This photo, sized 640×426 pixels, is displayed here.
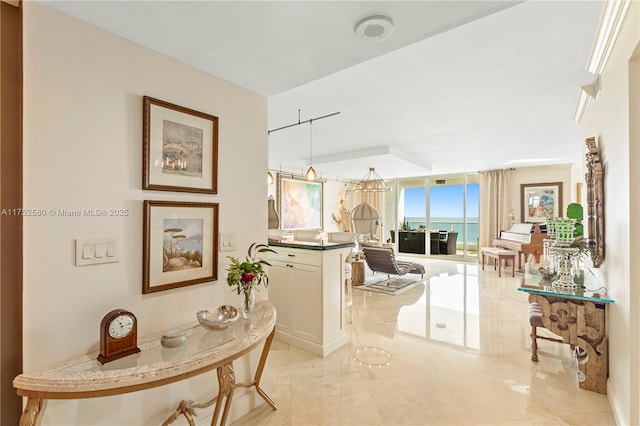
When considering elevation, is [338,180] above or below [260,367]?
above

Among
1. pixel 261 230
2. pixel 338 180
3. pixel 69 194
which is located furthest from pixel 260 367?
pixel 338 180

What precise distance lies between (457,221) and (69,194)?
9234mm

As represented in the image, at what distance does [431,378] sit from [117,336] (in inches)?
94.8

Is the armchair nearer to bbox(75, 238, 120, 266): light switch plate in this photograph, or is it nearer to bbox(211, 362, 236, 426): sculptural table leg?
bbox(211, 362, 236, 426): sculptural table leg

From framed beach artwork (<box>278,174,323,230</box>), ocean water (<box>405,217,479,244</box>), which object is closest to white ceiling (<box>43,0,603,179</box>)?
framed beach artwork (<box>278,174,323,230</box>)

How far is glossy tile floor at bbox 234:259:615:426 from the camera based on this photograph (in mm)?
2057

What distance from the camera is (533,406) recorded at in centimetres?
214

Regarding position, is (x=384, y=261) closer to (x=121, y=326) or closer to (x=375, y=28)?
(x=375, y=28)

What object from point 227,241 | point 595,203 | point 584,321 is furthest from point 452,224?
point 227,241

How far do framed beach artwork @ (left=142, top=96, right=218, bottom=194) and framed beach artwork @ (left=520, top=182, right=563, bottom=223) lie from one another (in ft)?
26.5

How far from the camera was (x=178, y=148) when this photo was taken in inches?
70.1

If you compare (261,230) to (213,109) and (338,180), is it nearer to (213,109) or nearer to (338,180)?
(213,109)

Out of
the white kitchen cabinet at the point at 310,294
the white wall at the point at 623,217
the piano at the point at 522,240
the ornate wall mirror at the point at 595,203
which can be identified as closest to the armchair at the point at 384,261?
the white kitchen cabinet at the point at 310,294

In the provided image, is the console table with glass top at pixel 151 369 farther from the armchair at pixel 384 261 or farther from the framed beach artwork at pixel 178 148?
the armchair at pixel 384 261
